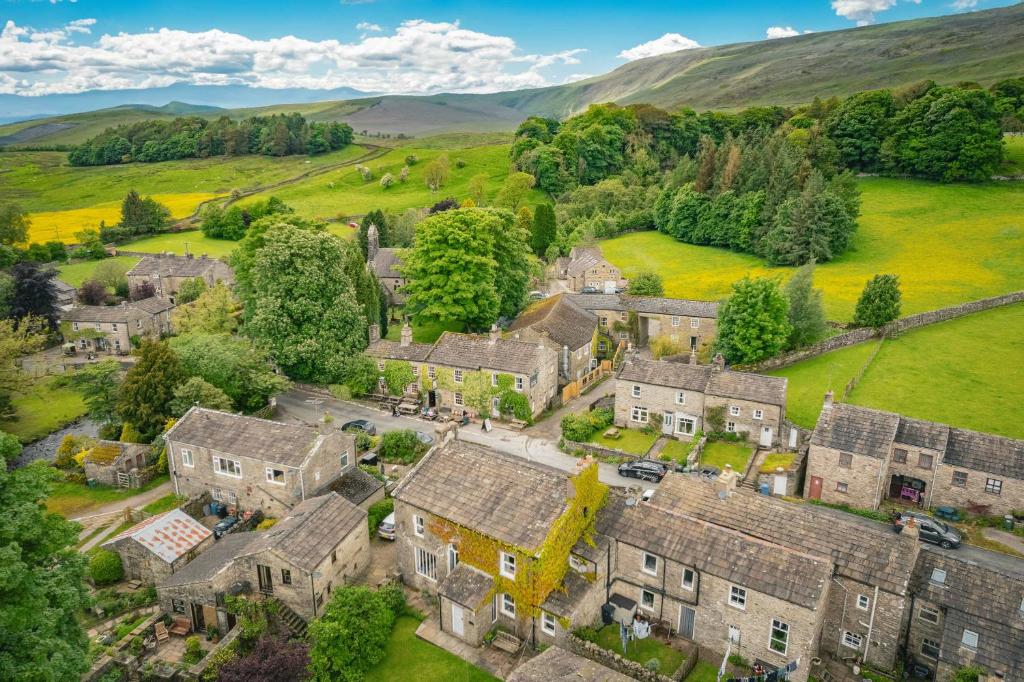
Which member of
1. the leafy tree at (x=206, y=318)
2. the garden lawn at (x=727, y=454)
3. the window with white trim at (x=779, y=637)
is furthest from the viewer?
the leafy tree at (x=206, y=318)

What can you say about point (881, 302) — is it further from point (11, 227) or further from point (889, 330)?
point (11, 227)


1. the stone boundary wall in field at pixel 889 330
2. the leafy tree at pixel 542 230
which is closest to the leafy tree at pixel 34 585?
the stone boundary wall in field at pixel 889 330

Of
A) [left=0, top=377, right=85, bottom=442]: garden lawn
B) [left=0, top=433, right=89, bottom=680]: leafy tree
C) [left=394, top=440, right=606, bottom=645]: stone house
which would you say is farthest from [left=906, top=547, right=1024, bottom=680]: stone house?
[left=0, top=377, right=85, bottom=442]: garden lawn

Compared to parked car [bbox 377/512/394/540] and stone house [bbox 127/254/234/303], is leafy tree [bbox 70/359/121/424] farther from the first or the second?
stone house [bbox 127/254/234/303]

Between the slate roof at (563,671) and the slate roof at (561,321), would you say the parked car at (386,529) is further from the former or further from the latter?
the slate roof at (561,321)

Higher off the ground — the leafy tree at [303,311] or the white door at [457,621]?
the leafy tree at [303,311]

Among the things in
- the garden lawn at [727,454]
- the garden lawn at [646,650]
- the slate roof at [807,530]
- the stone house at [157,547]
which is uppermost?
the slate roof at [807,530]

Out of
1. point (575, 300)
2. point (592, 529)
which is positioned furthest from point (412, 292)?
point (592, 529)

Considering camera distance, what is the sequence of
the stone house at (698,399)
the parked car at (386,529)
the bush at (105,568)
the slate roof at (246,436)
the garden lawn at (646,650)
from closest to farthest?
the garden lawn at (646,650) < the bush at (105,568) < the parked car at (386,529) < the slate roof at (246,436) < the stone house at (698,399)
